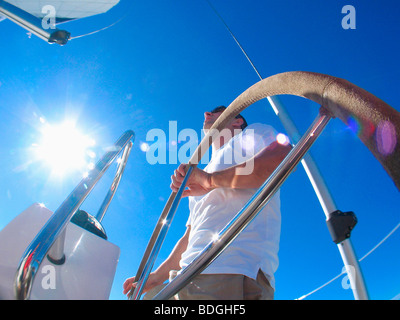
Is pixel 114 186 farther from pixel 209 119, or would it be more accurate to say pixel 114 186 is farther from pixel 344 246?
pixel 344 246

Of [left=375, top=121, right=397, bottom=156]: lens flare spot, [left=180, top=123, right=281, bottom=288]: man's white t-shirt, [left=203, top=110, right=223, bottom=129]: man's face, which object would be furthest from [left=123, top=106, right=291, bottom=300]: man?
[left=375, top=121, right=397, bottom=156]: lens flare spot

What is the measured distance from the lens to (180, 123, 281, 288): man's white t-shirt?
116 centimetres

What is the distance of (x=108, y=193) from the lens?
1451mm

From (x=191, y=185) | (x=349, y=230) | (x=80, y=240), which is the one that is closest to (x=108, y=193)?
(x=191, y=185)

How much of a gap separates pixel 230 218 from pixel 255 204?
0.58 meters

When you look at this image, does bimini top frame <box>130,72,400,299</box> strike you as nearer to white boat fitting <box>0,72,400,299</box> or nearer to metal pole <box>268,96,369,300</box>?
white boat fitting <box>0,72,400,299</box>

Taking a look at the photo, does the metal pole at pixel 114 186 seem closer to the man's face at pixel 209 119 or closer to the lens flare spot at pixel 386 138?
the man's face at pixel 209 119

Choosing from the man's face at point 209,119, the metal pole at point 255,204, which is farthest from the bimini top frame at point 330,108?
the man's face at point 209,119

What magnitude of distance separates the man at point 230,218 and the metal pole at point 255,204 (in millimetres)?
355

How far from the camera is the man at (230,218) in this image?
1.13 metres

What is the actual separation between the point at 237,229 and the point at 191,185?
78 cm

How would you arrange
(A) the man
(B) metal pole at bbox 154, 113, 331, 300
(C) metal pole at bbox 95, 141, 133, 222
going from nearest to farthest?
(B) metal pole at bbox 154, 113, 331, 300 < (A) the man < (C) metal pole at bbox 95, 141, 133, 222

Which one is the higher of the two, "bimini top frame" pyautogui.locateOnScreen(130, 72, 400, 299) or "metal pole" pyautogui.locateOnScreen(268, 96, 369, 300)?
"metal pole" pyautogui.locateOnScreen(268, 96, 369, 300)

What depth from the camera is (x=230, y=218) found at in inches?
51.6
